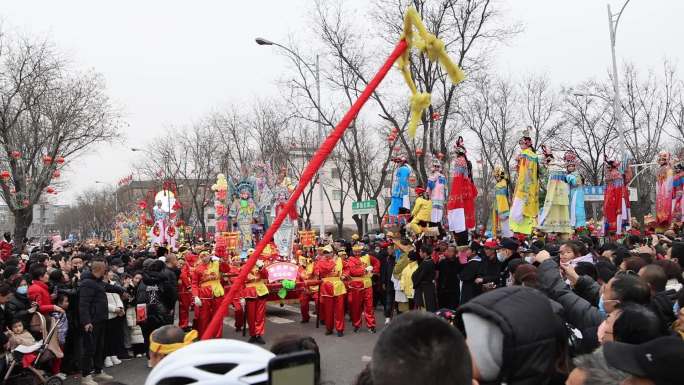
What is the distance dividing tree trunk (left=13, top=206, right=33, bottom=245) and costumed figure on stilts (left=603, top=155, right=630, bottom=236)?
2167 centimetres

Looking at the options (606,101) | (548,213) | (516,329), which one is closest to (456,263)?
(548,213)

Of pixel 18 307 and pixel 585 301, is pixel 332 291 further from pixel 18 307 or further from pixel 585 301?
pixel 585 301

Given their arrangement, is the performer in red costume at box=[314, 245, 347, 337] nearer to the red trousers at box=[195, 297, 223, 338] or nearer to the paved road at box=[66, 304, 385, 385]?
the paved road at box=[66, 304, 385, 385]

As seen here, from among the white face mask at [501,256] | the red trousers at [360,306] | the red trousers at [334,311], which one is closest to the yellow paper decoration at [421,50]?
the white face mask at [501,256]

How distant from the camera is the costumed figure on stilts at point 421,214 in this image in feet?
38.8

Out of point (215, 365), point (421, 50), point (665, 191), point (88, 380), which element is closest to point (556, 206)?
point (665, 191)

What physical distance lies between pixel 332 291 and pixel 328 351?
1810 millimetres

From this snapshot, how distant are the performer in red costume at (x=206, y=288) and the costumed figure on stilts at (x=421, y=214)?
415cm

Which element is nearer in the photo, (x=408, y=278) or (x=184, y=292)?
(x=408, y=278)

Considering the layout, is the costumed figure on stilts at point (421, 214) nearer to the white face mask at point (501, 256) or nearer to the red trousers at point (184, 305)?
the white face mask at point (501, 256)

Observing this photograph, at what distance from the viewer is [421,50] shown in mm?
3340

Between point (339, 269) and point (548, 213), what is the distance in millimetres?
4334

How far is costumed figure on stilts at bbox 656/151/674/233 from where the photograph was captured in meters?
13.1

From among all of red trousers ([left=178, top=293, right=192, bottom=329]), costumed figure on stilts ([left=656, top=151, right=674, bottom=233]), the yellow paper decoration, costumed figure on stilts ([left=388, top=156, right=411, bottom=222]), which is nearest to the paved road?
red trousers ([left=178, top=293, right=192, bottom=329])
